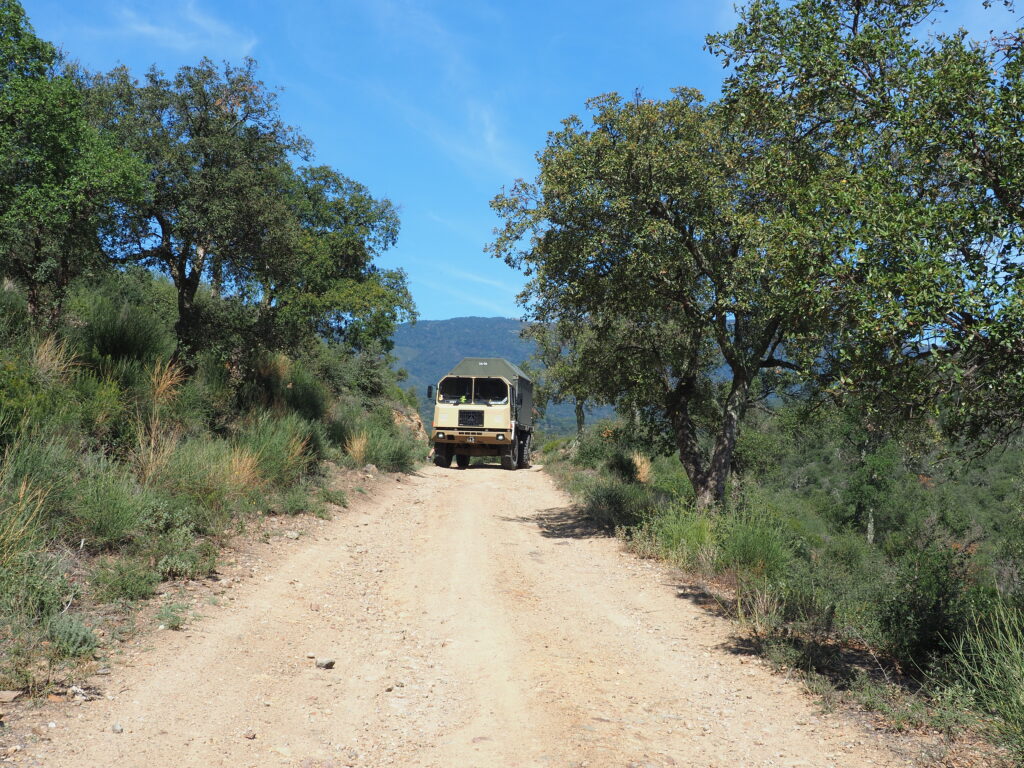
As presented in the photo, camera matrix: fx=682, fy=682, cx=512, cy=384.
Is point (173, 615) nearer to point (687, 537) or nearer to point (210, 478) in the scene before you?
point (210, 478)

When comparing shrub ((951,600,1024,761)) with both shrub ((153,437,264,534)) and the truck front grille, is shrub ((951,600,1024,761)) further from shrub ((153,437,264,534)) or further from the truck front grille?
the truck front grille

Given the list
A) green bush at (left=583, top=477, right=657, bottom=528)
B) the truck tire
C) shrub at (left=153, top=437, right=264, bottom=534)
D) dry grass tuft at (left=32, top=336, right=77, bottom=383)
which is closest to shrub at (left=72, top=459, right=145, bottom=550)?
shrub at (left=153, top=437, right=264, bottom=534)

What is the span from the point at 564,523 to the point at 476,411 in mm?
10529

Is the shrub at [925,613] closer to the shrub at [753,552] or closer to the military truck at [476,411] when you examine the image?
the shrub at [753,552]

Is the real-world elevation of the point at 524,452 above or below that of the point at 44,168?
below

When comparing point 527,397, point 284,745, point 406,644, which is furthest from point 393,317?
point 284,745

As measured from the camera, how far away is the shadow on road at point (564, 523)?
12.5 m

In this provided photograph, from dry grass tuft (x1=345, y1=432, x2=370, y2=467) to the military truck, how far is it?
21.2 ft

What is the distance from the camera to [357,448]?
1706 cm

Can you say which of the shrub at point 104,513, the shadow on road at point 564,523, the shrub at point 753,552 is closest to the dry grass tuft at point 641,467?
the shadow on road at point 564,523

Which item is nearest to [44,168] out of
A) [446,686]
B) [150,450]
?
[150,450]

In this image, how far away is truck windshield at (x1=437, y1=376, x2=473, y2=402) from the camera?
24375mm

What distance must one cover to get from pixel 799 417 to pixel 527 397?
2020 centimetres

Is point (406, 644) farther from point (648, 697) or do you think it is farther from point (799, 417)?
point (799, 417)
